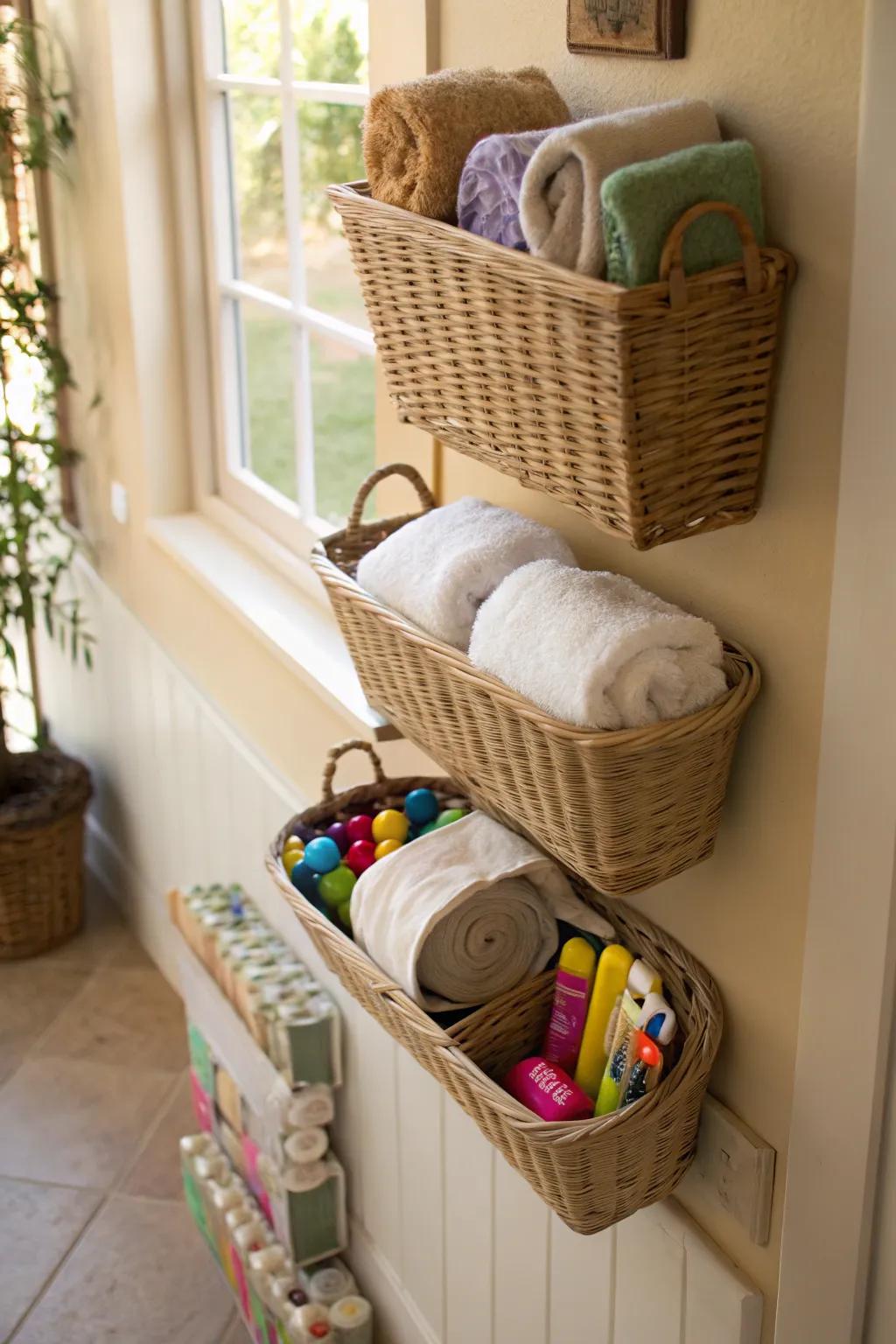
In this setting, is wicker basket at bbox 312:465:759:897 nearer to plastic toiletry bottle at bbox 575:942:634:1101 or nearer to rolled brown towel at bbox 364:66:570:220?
plastic toiletry bottle at bbox 575:942:634:1101

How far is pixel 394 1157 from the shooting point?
6.35ft

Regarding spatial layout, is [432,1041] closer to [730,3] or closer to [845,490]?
[845,490]

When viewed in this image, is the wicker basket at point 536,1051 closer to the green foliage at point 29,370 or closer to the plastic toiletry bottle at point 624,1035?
the plastic toiletry bottle at point 624,1035

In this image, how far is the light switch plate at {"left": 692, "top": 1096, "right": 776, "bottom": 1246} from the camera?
1.24 meters

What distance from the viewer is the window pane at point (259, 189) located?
2.21 meters

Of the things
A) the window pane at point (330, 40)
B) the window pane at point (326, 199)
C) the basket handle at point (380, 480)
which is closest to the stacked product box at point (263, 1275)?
the basket handle at point (380, 480)

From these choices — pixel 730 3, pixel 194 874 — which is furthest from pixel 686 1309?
pixel 194 874

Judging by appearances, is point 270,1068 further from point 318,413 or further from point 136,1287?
point 318,413

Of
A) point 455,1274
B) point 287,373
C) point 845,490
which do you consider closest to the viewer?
point 845,490

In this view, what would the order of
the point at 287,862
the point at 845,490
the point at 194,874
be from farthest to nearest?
the point at 194,874 < the point at 287,862 < the point at 845,490

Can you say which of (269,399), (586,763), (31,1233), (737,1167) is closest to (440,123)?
(586,763)

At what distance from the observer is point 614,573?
128 cm

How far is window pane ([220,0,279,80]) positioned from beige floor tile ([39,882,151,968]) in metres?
1.82

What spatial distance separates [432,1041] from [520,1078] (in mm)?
102
